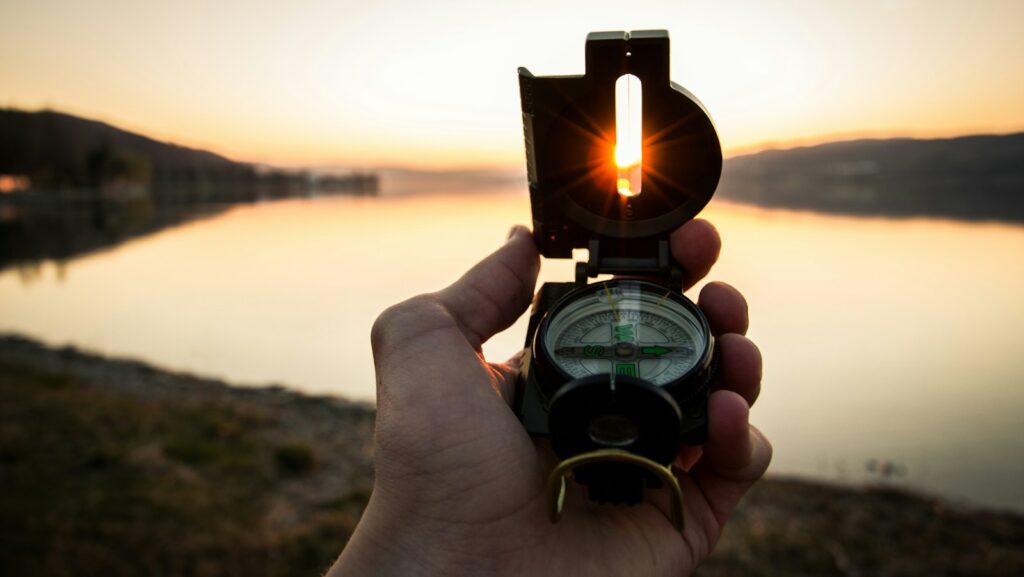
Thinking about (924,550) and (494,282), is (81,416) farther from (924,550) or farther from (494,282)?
(924,550)

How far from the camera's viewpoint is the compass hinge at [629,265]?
78.8 inches

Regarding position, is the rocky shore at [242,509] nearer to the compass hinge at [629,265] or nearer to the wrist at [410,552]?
the wrist at [410,552]

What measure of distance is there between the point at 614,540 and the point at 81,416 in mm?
7064

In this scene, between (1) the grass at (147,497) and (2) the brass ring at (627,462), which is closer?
(2) the brass ring at (627,462)

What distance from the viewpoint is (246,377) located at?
34.9 feet

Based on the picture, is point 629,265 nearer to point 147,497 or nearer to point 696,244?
point 696,244

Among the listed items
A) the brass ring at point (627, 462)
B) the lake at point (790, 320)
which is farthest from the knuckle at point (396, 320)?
the lake at point (790, 320)

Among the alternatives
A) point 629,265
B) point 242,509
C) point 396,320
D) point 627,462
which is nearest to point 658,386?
point 627,462

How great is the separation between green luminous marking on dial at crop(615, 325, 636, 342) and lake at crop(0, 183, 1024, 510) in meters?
5.61

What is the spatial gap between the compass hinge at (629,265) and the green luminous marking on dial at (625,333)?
207 mm

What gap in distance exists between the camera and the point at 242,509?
16.0 ft

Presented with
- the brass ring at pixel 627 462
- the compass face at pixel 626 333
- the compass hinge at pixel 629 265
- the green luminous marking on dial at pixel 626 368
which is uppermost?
the compass hinge at pixel 629 265

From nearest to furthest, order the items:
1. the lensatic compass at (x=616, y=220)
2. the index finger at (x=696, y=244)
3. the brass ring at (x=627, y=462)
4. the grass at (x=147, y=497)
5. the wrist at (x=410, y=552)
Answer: the brass ring at (x=627, y=462) < the wrist at (x=410, y=552) < the lensatic compass at (x=616, y=220) < the index finger at (x=696, y=244) < the grass at (x=147, y=497)

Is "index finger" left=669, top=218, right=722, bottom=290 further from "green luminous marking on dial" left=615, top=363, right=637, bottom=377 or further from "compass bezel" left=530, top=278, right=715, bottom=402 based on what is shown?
"green luminous marking on dial" left=615, top=363, right=637, bottom=377
